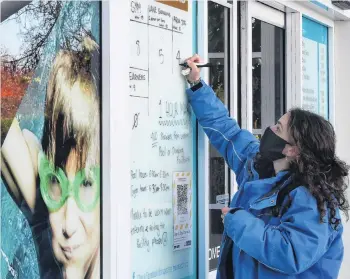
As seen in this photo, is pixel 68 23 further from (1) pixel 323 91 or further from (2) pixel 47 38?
(1) pixel 323 91

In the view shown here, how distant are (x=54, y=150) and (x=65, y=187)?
152 mm

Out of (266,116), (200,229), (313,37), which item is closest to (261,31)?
(266,116)

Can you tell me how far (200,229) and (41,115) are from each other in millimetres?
1437

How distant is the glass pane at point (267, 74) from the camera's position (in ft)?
17.1

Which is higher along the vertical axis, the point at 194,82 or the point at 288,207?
the point at 194,82

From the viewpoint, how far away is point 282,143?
143 inches

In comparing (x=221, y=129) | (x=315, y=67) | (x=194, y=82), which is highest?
(x=315, y=67)

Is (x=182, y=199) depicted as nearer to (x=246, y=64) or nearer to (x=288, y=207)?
(x=288, y=207)

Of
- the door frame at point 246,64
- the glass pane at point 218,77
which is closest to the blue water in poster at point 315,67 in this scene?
the door frame at point 246,64

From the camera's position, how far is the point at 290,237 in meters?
3.34

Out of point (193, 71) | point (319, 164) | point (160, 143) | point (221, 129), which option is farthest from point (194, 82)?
point (319, 164)

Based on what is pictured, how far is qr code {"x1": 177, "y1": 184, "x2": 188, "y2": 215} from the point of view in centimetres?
378

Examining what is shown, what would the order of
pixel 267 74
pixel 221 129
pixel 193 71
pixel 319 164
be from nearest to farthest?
pixel 319 164 → pixel 193 71 → pixel 221 129 → pixel 267 74

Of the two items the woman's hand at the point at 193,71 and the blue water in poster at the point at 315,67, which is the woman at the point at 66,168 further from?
the blue water in poster at the point at 315,67
